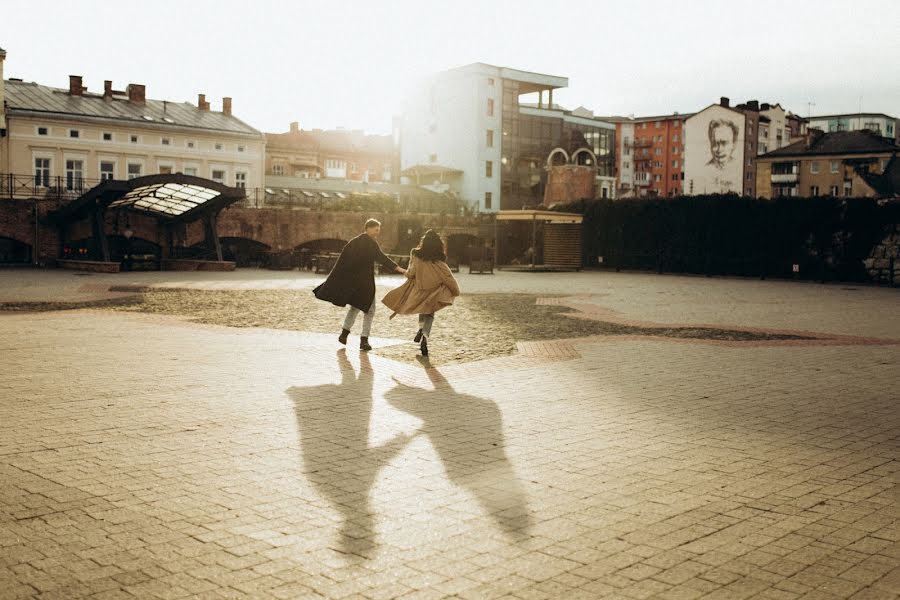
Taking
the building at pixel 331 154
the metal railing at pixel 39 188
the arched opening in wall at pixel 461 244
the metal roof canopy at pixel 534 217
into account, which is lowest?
the arched opening in wall at pixel 461 244

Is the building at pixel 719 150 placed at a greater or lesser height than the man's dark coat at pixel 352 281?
greater

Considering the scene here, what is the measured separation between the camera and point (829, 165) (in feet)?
247

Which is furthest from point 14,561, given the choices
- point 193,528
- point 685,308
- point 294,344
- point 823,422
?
point 685,308

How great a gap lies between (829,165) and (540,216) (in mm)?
46430

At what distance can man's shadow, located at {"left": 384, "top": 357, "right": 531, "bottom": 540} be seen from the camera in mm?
4891

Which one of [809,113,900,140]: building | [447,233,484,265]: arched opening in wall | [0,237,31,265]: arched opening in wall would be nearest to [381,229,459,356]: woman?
[0,237,31,265]: arched opening in wall

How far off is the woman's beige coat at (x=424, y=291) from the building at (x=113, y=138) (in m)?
38.1

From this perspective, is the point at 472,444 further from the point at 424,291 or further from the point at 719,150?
the point at 719,150

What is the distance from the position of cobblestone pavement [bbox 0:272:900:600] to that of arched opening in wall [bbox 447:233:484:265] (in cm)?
3430

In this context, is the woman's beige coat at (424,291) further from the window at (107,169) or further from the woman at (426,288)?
the window at (107,169)

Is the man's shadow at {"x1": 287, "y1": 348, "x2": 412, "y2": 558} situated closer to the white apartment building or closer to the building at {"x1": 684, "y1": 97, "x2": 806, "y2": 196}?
the white apartment building

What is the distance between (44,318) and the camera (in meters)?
15.0

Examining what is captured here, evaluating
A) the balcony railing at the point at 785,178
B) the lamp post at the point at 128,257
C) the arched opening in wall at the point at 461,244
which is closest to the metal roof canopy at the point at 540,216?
the arched opening in wall at the point at 461,244

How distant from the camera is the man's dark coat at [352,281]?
11758mm
